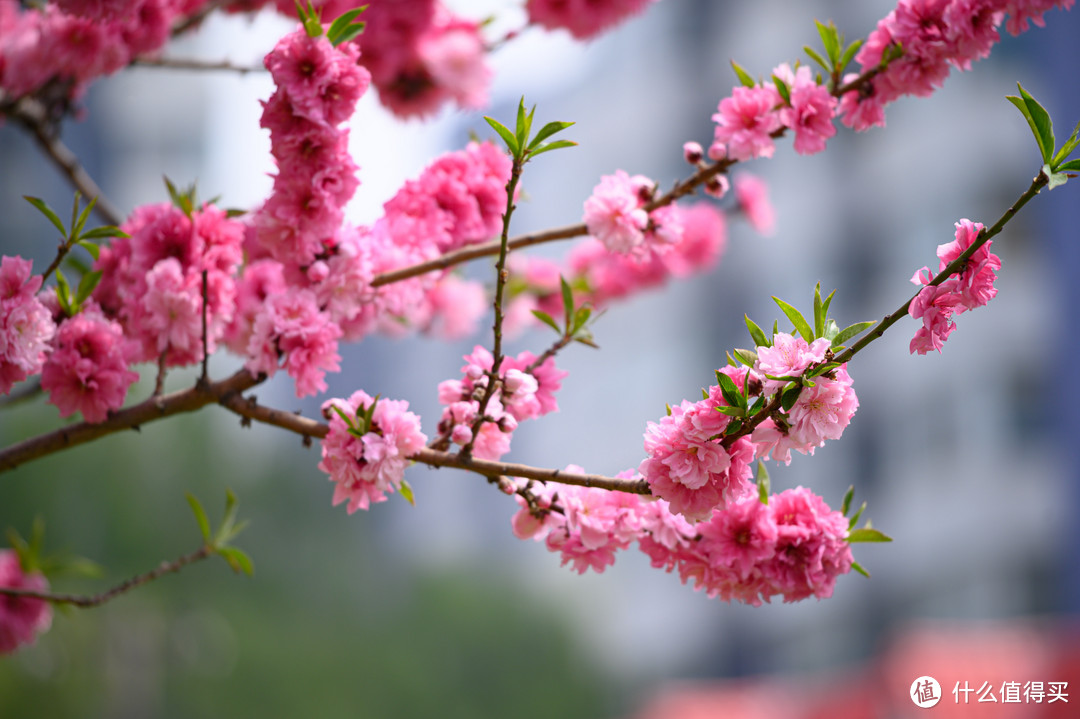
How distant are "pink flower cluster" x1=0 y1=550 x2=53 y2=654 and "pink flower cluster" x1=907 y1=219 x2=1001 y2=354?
1.66 meters

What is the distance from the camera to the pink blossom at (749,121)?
141 cm

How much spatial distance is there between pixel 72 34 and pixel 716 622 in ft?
58.4

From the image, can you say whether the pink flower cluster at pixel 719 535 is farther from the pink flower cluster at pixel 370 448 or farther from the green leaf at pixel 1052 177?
the green leaf at pixel 1052 177

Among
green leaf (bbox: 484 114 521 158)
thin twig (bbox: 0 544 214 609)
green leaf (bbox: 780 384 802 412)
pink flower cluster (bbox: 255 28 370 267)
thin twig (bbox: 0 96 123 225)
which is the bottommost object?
thin twig (bbox: 0 544 214 609)

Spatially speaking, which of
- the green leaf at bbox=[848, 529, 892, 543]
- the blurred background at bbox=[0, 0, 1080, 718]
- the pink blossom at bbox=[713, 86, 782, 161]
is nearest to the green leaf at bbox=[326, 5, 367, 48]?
the pink blossom at bbox=[713, 86, 782, 161]

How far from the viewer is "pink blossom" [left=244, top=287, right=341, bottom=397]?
1.29 m

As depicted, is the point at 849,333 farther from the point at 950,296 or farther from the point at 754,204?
the point at 754,204

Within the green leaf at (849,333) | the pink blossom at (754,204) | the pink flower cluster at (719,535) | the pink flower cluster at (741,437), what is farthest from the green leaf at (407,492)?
the pink blossom at (754,204)

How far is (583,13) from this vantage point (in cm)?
198

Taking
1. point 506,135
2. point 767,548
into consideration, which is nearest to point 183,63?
point 506,135

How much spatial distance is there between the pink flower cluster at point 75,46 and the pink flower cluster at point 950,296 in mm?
1523

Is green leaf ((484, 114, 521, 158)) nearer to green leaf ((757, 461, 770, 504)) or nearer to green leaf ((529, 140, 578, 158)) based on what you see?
green leaf ((529, 140, 578, 158))

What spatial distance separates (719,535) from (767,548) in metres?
0.06

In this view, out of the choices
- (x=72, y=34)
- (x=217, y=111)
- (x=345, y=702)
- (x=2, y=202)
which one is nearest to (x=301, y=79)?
(x=72, y=34)
